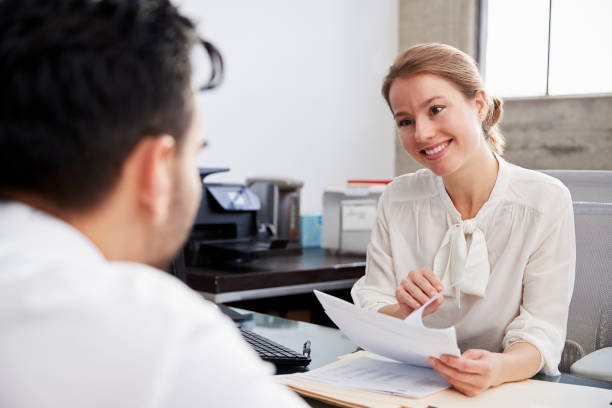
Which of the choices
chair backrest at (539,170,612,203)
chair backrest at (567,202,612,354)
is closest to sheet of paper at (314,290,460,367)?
chair backrest at (567,202,612,354)

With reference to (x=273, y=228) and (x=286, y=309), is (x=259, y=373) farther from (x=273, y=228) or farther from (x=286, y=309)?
(x=273, y=228)

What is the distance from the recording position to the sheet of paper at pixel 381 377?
110 centimetres

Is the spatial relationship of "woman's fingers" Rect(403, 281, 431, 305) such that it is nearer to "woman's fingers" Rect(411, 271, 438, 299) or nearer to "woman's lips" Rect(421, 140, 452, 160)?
"woman's fingers" Rect(411, 271, 438, 299)

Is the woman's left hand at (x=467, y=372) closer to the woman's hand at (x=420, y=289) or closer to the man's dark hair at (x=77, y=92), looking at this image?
the woman's hand at (x=420, y=289)

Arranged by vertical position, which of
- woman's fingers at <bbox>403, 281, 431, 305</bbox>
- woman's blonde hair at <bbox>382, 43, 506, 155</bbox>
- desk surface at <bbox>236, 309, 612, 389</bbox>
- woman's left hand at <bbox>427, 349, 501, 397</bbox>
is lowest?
desk surface at <bbox>236, 309, 612, 389</bbox>

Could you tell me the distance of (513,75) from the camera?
3701 millimetres

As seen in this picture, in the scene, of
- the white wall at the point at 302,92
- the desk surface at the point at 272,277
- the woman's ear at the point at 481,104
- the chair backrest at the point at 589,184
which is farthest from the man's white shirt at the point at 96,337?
the white wall at the point at 302,92

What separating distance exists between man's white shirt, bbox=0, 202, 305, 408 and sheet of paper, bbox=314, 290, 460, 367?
1.87 feet

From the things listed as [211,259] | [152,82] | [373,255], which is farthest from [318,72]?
[152,82]

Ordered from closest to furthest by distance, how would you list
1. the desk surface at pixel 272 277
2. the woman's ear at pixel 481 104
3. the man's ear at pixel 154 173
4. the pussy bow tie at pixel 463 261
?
the man's ear at pixel 154 173
the pussy bow tie at pixel 463 261
the woman's ear at pixel 481 104
the desk surface at pixel 272 277

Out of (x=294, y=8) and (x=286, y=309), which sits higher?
(x=294, y=8)

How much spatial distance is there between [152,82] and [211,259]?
207 cm

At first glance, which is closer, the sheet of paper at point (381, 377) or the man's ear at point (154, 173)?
the man's ear at point (154, 173)

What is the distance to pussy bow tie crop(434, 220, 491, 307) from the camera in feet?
4.96
